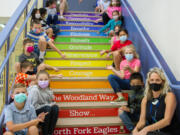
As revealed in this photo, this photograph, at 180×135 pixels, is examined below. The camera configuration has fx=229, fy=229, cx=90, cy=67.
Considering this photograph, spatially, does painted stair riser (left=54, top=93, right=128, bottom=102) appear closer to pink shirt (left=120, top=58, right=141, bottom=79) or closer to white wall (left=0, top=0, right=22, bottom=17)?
pink shirt (left=120, top=58, right=141, bottom=79)

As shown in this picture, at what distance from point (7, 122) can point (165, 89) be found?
1.63 m

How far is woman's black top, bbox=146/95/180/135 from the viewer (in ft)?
7.43

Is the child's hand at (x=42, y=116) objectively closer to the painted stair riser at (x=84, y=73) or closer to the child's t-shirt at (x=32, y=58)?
the child's t-shirt at (x=32, y=58)

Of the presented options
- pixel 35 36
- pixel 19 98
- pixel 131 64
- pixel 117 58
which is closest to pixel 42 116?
pixel 19 98

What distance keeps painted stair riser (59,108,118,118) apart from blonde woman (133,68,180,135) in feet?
2.02

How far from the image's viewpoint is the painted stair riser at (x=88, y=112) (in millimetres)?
2934

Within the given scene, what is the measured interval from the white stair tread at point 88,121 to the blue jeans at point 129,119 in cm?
13

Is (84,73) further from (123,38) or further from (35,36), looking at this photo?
(35,36)

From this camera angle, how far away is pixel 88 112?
9.73ft

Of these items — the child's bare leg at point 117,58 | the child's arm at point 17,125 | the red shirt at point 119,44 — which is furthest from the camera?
the red shirt at point 119,44

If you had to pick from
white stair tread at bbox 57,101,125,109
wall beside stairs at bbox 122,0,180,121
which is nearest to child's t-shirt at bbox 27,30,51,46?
white stair tread at bbox 57,101,125,109

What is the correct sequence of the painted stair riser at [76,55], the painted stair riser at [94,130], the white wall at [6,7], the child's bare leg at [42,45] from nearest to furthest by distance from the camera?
the painted stair riser at [94,130] → the child's bare leg at [42,45] → the painted stair riser at [76,55] → the white wall at [6,7]

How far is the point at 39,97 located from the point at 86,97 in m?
0.78

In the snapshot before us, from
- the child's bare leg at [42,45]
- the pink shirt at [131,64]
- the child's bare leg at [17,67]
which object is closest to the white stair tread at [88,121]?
the pink shirt at [131,64]
